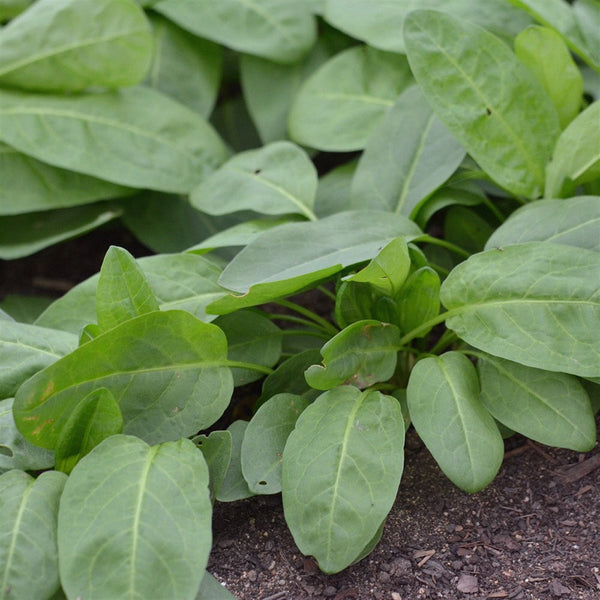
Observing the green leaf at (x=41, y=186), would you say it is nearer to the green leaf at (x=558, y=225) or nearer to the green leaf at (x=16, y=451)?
the green leaf at (x=16, y=451)

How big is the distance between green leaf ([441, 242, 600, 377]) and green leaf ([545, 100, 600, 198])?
29cm

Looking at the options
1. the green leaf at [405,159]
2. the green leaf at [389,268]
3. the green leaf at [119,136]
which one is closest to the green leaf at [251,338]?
the green leaf at [389,268]

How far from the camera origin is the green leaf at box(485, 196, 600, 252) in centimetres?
121

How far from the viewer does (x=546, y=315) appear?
Answer: 113 cm

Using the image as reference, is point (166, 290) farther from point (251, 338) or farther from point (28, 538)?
point (28, 538)

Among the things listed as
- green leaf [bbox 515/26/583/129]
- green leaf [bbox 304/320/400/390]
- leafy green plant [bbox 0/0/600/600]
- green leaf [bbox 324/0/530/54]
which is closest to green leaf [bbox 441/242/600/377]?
leafy green plant [bbox 0/0/600/600]

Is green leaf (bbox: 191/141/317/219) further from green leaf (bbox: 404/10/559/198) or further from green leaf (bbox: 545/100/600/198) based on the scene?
green leaf (bbox: 545/100/600/198)

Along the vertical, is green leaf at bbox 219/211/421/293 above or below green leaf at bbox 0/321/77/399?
above

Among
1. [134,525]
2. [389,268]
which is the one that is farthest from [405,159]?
[134,525]

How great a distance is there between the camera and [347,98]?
5.69 ft

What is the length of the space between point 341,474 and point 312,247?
39cm

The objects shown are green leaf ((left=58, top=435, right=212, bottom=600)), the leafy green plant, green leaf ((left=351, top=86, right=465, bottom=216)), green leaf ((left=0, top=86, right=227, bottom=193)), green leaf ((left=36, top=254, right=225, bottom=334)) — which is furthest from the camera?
green leaf ((left=0, top=86, right=227, bottom=193))

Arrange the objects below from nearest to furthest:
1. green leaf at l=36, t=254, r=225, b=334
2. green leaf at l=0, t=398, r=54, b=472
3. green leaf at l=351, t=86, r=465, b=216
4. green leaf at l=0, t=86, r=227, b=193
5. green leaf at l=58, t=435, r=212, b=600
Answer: green leaf at l=58, t=435, r=212, b=600 < green leaf at l=0, t=398, r=54, b=472 < green leaf at l=36, t=254, r=225, b=334 < green leaf at l=351, t=86, r=465, b=216 < green leaf at l=0, t=86, r=227, b=193

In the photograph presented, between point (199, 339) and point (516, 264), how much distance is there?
491 mm
